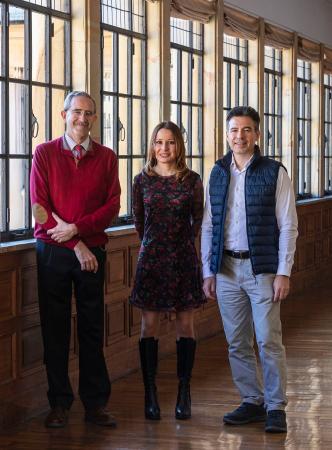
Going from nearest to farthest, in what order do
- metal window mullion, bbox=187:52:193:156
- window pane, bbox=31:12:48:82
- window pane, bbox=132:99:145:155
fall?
window pane, bbox=31:12:48:82, window pane, bbox=132:99:145:155, metal window mullion, bbox=187:52:193:156

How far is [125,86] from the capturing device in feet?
23.3

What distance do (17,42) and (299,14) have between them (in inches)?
232

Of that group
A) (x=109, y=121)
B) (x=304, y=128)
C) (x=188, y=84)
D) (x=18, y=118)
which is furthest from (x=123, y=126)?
(x=304, y=128)

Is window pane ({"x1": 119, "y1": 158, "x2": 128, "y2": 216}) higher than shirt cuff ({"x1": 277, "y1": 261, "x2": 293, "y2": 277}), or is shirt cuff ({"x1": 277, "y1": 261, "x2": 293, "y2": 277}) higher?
window pane ({"x1": 119, "y1": 158, "x2": 128, "y2": 216})

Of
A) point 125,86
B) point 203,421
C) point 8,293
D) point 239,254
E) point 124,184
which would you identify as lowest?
point 203,421

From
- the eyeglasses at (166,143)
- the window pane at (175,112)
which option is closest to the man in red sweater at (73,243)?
the eyeglasses at (166,143)

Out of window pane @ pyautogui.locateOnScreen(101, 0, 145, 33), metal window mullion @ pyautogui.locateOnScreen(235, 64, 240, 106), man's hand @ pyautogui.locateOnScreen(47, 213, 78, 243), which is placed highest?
window pane @ pyautogui.locateOnScreen(101, 0, 145, 33)

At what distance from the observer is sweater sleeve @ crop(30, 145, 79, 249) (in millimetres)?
5004

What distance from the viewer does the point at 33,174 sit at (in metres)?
5.10

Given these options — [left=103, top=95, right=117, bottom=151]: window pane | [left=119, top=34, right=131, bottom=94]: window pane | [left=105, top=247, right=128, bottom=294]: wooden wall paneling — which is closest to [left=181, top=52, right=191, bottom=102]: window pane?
[left=119, top=34, right=131, bottom=94]: window pane

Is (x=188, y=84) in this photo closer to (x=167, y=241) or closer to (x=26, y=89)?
(x=26, y=89)

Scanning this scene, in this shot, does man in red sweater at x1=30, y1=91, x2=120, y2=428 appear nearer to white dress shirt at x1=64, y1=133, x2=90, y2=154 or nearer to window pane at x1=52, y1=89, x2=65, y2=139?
white dress shirt at x1=64, y1=133, x2=90, y2=154

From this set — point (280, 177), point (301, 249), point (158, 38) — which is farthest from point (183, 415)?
point (301, 249)

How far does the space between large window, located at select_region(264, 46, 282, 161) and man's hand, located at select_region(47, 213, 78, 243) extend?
560cm
